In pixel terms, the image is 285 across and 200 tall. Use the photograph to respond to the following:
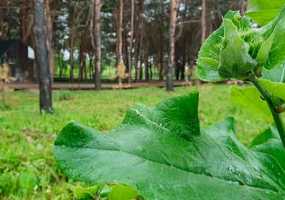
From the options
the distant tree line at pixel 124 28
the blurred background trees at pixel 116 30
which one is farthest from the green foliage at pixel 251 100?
the distant tree line at pixel 124 28

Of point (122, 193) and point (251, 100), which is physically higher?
point (251, 100)

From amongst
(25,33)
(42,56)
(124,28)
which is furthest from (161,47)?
(42,56)

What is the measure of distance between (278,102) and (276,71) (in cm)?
11

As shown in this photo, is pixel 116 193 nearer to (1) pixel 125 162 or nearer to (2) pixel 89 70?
(1) pixel 125 162

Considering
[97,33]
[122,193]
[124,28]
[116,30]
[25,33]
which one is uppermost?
[124,28]

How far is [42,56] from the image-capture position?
521 inches

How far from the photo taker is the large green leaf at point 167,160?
0.57 m

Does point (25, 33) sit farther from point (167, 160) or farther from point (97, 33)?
point (167, 160)

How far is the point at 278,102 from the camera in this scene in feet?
1.98

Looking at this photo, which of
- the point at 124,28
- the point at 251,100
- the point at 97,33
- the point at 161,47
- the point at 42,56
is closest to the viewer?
the point at 251,100

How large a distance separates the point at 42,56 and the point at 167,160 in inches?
507

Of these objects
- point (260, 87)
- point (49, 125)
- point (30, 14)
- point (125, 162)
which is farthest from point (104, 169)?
point (30, 14)

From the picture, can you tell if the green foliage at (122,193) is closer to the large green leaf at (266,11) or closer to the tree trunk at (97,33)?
the large green leaf at (266,11)

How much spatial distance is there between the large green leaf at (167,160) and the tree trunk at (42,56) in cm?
1211
